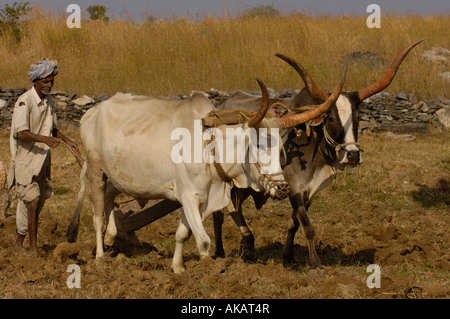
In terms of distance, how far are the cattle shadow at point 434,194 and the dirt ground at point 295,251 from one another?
1cm

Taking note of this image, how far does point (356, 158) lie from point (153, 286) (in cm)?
224

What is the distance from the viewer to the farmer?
631 cm

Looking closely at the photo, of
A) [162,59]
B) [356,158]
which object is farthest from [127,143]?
[162,59]

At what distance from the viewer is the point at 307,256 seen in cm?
688

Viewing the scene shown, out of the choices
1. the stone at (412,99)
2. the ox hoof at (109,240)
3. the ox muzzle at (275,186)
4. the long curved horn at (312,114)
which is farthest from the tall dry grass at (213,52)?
the ox muzzle at (275,186)

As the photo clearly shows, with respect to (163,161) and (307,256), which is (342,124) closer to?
(307,256)

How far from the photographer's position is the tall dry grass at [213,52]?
50.3ft

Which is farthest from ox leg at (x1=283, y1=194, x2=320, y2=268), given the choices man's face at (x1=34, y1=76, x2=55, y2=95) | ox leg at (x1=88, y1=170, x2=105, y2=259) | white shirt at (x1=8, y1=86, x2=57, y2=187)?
man's face at (x1=34, y1=76, x2=55, y2=95)

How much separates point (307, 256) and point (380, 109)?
7956mm

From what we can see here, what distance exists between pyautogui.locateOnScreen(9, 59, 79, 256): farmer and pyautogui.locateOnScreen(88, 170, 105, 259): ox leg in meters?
0.48

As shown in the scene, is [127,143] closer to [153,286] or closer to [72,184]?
[153,286]

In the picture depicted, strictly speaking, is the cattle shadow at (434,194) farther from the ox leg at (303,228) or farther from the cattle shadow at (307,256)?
the ox leg at (303,228)

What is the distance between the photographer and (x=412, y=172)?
1025 cm

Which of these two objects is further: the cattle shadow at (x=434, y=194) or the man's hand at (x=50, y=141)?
the cattle shadow at (x=434, y=194)
